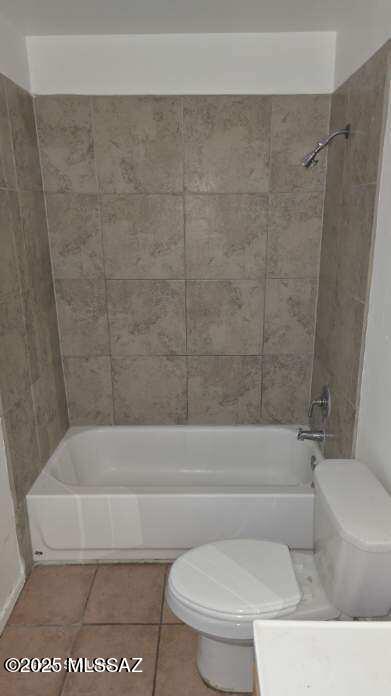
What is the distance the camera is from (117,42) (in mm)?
2127

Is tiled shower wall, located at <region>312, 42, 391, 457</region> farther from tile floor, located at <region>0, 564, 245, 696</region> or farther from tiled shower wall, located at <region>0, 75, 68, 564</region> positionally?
tiled shower wall, located at <region>0, 75, 68, 564</region>

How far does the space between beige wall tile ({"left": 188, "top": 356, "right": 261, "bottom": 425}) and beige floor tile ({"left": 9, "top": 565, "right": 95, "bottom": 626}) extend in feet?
3.27

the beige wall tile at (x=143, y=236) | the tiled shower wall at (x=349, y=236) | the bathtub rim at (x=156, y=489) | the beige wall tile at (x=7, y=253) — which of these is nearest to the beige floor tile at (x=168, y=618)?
the bathtub rim at (x=156, y=489)

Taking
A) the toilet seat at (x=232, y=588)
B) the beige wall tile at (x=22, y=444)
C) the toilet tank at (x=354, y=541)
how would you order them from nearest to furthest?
the toilet tank at (x=354, y=541)
the toilet seat at (x=232, y=588)
the beige wall tile at (x=22, y=444)

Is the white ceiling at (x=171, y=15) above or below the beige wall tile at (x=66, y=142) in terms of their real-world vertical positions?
above

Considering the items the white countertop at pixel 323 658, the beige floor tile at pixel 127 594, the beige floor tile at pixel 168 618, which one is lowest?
the beige floor tile at pixel 168 618

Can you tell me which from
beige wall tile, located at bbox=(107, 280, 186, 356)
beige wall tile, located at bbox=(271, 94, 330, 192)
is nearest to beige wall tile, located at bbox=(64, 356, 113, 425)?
beige wall tile, located at bbox=(107, 280, 186, 356)

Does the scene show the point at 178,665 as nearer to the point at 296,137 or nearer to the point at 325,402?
the point at 325,402

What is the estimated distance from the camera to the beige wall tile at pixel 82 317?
2.45m

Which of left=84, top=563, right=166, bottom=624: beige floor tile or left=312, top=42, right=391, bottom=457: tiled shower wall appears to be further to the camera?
left=84, top=563, right=166, bottom=624: beige floor tile

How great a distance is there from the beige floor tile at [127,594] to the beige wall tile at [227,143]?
71.9 inches

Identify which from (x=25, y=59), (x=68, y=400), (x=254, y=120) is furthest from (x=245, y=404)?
(x=25, y=59)

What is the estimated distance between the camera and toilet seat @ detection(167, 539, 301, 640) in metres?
1.35

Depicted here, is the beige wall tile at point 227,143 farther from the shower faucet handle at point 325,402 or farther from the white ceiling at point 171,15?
the shower faucet handle at point 325,402
